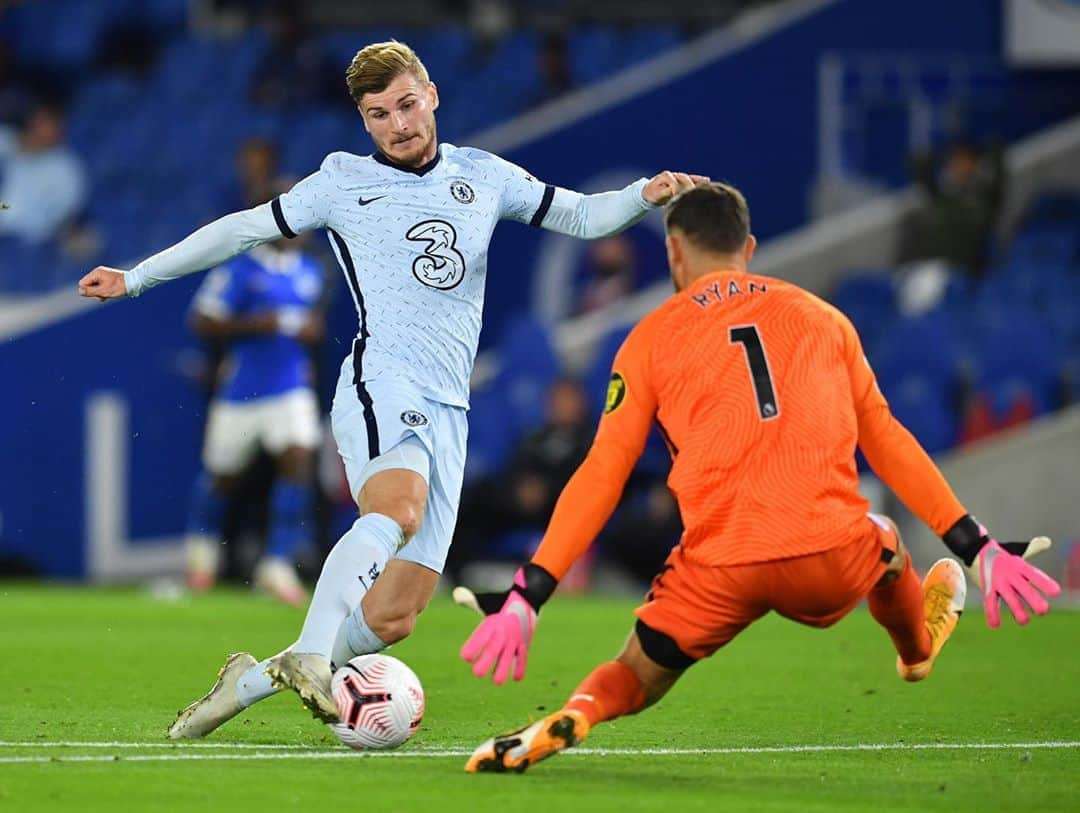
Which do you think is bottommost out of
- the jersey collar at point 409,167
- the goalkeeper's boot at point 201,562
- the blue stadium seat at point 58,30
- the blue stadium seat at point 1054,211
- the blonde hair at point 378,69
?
the goalkeeper's boot at point 201,562

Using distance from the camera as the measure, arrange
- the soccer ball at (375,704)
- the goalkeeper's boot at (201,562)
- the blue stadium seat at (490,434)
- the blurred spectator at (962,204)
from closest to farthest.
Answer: the soccer ball at (375,704), the goalkeeper's boot at (201,562), the blue stadium seat at (490,434), the blurred spectator at (962,204)

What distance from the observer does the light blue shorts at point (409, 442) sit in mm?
6703

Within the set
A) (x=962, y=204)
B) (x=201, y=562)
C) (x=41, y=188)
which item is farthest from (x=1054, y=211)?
(x=41, y=188)

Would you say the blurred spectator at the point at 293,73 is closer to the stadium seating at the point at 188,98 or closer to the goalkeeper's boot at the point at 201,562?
the stadium seating at the point at 188,98

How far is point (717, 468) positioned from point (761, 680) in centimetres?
342

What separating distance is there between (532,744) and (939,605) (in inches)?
62.2

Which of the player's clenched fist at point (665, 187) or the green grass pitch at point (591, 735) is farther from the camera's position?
the player's clenched fist at point (665, 187)

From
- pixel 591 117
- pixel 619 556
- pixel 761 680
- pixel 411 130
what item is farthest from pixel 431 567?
pixel 591 117

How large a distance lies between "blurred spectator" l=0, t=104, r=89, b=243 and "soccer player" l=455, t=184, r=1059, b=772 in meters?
14.1

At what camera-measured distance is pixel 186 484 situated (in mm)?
16578

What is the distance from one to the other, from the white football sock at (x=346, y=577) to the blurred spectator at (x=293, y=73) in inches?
573

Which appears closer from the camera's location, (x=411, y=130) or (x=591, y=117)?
(x=411, y=130)

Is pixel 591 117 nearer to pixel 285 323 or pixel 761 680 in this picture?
pixel 285 323

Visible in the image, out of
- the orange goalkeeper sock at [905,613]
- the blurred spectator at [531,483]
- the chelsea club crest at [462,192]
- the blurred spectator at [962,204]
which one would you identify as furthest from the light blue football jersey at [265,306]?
the orange goalkeeper sock at [905,613]
